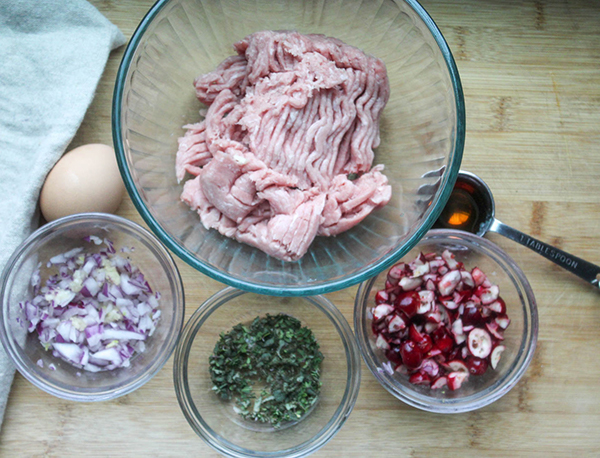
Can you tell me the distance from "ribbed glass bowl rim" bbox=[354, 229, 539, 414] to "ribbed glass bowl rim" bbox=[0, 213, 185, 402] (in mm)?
676

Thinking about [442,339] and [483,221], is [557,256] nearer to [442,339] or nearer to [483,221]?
[483,221]

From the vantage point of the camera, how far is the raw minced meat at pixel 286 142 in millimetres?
1773

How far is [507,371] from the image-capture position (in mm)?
2074

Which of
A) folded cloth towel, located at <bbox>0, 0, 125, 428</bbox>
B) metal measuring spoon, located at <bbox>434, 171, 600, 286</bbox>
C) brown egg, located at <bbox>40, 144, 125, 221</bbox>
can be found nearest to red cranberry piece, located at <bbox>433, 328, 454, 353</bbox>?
metal measuring spoon, located at <bbox>434, 171, 600, 286</bbox>

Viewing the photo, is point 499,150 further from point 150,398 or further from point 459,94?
point 150,398

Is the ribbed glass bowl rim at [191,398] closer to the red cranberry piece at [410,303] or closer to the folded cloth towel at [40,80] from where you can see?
the red cranberry piece at [410,303]

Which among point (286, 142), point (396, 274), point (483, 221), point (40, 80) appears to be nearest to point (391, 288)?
point (396, 274)

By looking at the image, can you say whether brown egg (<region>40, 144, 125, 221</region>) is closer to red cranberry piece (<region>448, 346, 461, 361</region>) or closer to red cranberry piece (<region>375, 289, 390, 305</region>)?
red cranberry piece (<region>375, 289, 390, 305</region>)

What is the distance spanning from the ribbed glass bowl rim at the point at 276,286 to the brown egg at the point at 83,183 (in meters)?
0.27

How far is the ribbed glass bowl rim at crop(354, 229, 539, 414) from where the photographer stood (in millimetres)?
2008

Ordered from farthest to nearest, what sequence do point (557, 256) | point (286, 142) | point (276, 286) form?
point (557, 256) < point (286, 142) < point (276, 286)

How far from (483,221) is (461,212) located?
93 mm

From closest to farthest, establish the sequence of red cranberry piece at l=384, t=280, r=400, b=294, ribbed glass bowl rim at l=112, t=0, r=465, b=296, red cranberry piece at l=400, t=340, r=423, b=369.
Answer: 1. ribbed glass bowl rim at l=112, t=0, r=465, b=296
2. red cranberry piece at l=400, t=340, r=423, b=369
3. red cranberry piece at l=384, t=280, r=400, b=294

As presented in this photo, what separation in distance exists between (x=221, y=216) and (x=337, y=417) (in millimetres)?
899
